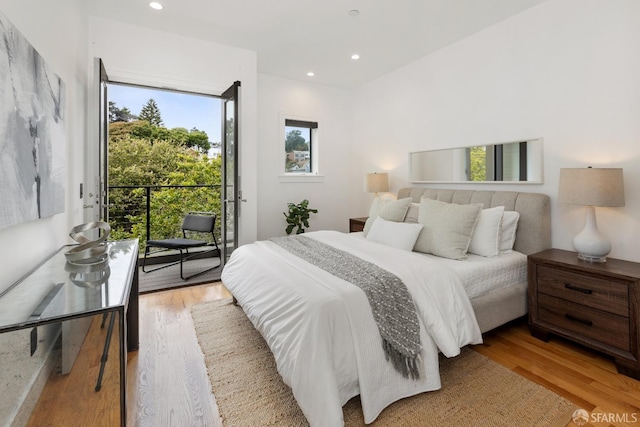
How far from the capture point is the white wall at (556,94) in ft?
7.64

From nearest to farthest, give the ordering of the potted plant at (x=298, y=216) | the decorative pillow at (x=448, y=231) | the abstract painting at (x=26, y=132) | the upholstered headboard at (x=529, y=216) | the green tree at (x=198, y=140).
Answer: the abstract painting at (x=26, y=132) < the decorative pillow at (x=448, y=231) < the upholstered headboard at (x=529, y=216) < the potted plant at (x=298, y=216) < the green tree at (x=198, y=140)

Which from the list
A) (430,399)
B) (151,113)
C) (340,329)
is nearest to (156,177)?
(151,113)

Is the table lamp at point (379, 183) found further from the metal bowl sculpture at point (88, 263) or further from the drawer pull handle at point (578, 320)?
the metal bowl sculpture at point (88, 263)

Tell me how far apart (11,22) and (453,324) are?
267 centimetres

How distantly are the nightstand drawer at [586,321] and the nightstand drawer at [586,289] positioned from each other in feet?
0.13

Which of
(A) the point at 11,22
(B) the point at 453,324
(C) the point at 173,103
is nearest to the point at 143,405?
(B) the point at 453,324

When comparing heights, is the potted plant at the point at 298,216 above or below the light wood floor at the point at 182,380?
above

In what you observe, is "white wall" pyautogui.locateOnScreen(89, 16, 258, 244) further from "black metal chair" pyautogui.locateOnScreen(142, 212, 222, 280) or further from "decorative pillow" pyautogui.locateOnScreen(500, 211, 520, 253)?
"decorative pillow" pyautogui.locateOnScreen(500, 211, 520, 253)

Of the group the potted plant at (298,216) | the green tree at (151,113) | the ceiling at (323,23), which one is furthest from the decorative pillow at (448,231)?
the green tree at (151,113)

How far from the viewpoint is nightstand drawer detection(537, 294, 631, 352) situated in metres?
1.97

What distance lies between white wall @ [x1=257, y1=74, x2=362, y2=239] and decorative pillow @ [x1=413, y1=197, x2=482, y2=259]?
95.2 inches

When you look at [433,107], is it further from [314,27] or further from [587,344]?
[587,344]

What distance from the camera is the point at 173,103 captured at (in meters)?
5.90

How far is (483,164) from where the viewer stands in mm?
3287
